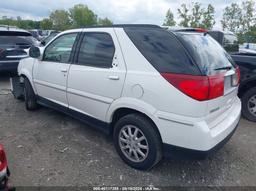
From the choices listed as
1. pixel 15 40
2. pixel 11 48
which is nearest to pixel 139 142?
pixel 11 48

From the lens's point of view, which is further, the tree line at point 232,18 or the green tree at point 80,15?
the green tree at point 80,15

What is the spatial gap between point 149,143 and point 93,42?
5.36ft

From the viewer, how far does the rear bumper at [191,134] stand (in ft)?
7.32

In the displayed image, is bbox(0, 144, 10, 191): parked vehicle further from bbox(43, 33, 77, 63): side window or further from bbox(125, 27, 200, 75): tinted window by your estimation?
Answer: bbox(43, 33, 77, 63): side window

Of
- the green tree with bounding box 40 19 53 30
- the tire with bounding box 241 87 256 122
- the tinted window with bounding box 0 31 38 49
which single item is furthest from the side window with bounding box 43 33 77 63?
the green tree with bounding box 40 19 53 30

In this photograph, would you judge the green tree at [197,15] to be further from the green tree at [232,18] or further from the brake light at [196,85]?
the brake light at [196,85]

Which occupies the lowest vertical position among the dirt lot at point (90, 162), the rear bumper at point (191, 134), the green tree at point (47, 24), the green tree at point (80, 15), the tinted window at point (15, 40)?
the dirt lot at point (90, 162)

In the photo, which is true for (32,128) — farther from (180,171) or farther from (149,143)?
(180,171)

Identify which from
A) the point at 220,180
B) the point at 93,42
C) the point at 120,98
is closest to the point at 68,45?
the point at 93,42

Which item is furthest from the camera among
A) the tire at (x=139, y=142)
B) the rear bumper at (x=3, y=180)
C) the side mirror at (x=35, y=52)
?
the side mirror at (x=35, y=52)

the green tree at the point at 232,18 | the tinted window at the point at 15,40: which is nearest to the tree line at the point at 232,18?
the green tree at the point at 232,18

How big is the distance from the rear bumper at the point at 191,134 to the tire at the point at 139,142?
0.13 m

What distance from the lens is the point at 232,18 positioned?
2416 centimetres

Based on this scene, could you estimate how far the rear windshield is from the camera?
2.29m
